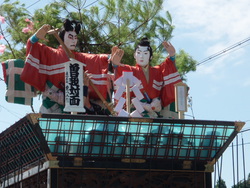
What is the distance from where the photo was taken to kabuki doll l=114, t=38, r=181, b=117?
618 inches

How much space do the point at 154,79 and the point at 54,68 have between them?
2.05m

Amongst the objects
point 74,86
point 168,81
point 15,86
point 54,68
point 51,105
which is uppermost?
point 54,68

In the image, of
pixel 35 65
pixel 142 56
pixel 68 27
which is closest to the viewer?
pixel 35 65

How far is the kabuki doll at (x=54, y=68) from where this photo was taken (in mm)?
15164

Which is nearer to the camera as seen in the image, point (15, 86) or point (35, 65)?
point (35, 65)

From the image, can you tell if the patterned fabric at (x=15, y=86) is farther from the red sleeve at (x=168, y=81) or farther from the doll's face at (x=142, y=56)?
the red sleeve at (x=168, y=81)

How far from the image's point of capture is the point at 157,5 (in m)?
18.9

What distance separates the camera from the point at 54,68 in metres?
15.4

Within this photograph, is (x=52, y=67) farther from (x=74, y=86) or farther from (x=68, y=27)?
(x=74, y=86)

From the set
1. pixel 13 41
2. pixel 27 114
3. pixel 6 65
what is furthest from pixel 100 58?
pixel 13 41

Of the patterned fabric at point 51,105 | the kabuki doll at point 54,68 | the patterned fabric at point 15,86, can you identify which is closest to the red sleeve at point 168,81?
the kabuki doll at point 54,68

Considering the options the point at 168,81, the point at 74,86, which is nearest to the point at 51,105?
the point at 74,86

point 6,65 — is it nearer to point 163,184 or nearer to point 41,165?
point 41,165

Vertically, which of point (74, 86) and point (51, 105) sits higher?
point (74, 86)
